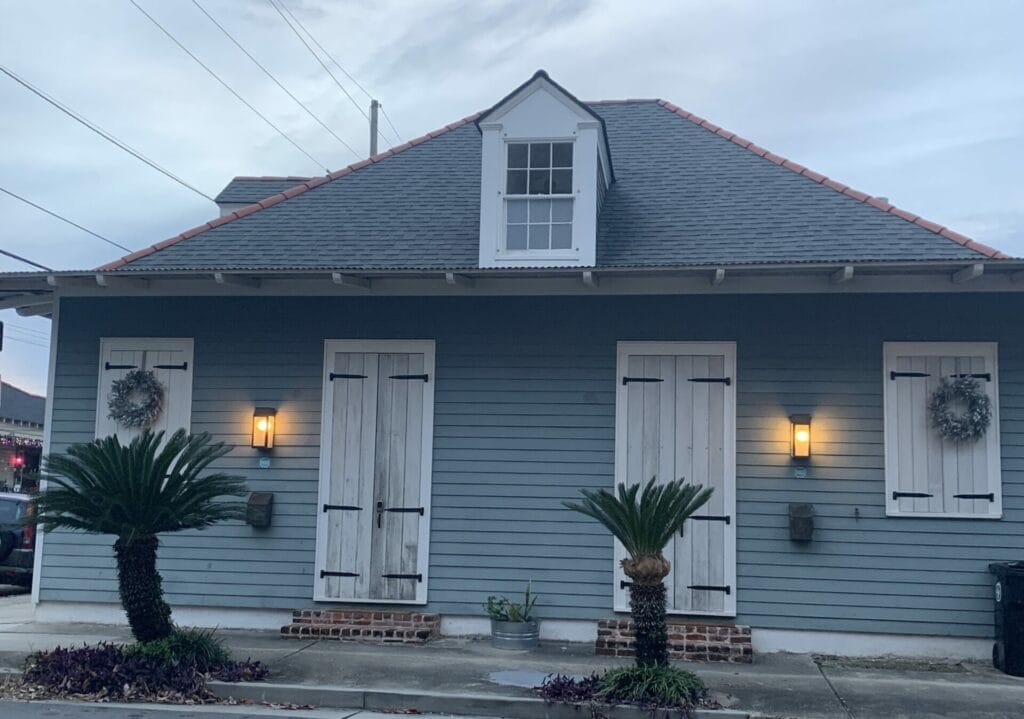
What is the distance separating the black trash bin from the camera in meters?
8.25

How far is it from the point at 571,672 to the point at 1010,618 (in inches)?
140

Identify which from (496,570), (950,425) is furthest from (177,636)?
(950,425)

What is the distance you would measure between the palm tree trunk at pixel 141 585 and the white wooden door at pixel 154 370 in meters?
2.54

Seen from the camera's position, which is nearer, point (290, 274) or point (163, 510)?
point (163, 510)

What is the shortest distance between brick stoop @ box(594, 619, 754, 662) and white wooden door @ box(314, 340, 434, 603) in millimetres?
1798

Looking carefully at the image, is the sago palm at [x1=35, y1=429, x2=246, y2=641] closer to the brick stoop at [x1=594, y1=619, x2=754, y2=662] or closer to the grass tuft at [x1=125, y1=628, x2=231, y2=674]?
the grass tuft at [x1=125, y1=628, x2=231, y2=674]

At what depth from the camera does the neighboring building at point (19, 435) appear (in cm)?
2228

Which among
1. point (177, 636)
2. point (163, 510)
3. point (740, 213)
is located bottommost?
point (177, 636)

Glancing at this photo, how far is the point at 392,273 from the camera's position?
30.2ft

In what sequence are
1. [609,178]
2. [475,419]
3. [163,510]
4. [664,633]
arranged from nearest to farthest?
[664,633] < [163,510] < [475,419] < [609,178]

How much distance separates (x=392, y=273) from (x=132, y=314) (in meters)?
2.95

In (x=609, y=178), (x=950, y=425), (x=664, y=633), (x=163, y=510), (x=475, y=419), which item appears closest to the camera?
(x=664, y=633)

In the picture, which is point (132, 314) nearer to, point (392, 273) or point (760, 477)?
point (392, 273)

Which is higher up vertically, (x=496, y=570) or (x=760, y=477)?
(x=760, y=477)
